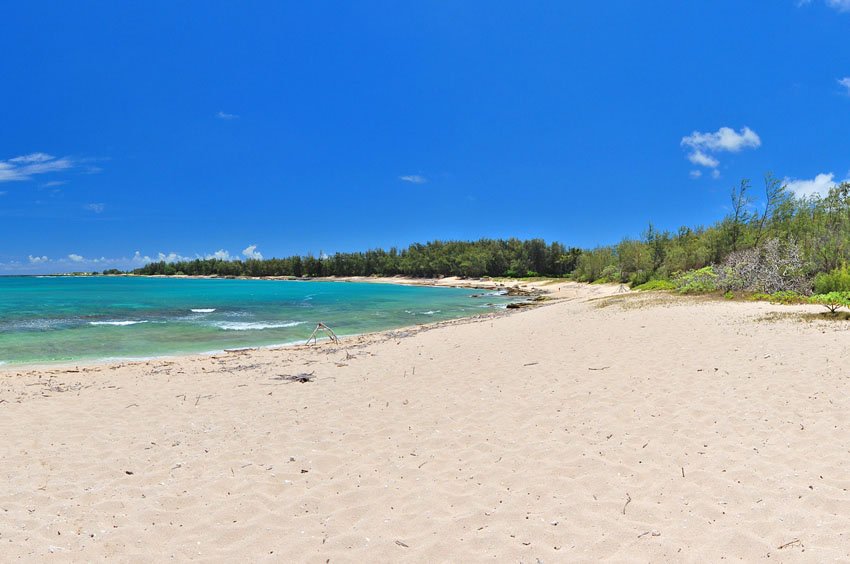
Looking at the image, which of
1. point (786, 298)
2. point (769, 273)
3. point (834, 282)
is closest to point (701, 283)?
point (769, 273)

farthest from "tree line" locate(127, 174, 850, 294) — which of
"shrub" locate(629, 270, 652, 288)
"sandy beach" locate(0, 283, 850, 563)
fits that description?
"sandy beach" locate(0, 283, 850, 563)

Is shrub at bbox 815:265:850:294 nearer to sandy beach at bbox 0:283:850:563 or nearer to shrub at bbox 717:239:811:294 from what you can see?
shrub at bbox 717:239:811:294

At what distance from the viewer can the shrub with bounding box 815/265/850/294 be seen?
62.1 ft

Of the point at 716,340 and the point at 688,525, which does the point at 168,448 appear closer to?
the point at 688,525

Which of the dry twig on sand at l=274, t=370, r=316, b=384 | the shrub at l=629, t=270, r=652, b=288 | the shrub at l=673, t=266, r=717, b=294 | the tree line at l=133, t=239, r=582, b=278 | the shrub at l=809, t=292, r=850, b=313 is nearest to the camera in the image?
the dry twig on sand at l=274, t=370, r=316, b=384

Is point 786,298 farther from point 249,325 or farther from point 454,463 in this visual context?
point 249,325

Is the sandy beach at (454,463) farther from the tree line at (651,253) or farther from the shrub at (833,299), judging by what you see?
the tree line at (651,253)

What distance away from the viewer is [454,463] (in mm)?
5516

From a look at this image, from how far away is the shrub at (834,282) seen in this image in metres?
18.9

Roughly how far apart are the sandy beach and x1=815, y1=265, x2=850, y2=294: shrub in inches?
479

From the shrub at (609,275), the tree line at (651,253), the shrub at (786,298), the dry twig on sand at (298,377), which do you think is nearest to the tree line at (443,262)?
the tree line at (651,253)

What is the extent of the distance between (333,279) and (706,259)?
118 meters

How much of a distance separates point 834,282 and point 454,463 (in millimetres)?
23431

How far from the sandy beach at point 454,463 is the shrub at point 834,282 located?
12175 millimetres
